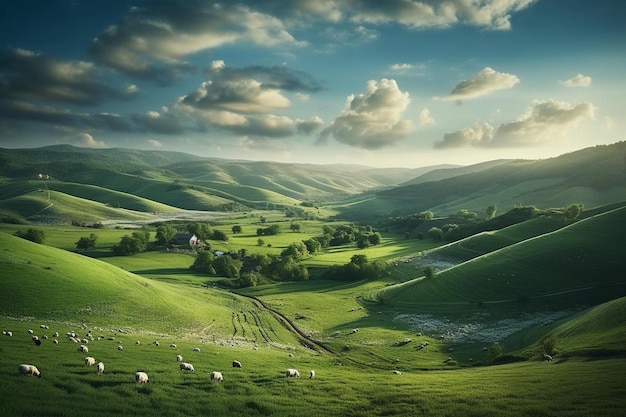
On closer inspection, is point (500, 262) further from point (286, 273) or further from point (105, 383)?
point (105, 383)

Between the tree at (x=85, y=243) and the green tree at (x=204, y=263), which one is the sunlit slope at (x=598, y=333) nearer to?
the green tree at (x=204, y=263)

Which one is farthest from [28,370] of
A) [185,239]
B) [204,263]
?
[185,239]

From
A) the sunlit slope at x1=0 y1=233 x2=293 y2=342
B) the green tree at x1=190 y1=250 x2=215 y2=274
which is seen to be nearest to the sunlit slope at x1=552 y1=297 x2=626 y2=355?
Answer: the sunlit slope at x1=0 y1=233 x2=293 y2=342

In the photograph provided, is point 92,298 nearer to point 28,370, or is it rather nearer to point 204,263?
point 28,370

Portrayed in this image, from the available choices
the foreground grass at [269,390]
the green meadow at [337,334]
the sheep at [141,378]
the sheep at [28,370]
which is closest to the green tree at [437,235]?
the green meadow at [337,334]

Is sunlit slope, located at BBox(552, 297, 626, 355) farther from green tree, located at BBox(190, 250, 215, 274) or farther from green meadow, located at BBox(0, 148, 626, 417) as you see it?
green tree, located at BBox(190, 250, 215, 274)

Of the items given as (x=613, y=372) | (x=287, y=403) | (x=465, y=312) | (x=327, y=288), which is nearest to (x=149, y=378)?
(x=287, y=403)
